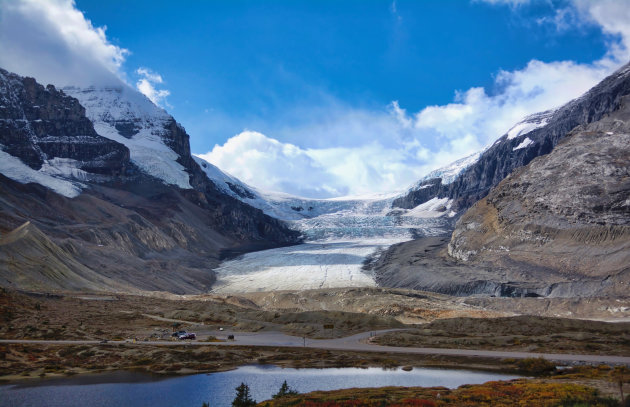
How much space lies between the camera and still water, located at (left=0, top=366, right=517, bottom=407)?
31516mm

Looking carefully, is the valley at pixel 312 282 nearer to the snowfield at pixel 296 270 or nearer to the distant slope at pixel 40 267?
the distant slope at pixel 40 267

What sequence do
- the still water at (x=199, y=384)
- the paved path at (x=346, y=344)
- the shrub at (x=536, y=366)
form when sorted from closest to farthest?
1. the still water at (x=199, y=384)
2. the shrub at (x=536, y=366)
3. the paved path at (x=346, y=344)

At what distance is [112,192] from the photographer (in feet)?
610

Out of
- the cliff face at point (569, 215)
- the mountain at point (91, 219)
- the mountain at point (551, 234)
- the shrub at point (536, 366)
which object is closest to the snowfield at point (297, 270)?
the mountain at point (91, 219)

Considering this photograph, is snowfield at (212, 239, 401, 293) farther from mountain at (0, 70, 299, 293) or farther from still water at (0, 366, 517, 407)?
still water at (0, 366, 517, 407)

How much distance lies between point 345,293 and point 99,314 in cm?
5137

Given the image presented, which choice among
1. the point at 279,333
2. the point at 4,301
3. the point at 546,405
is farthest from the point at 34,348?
the point at 546,405

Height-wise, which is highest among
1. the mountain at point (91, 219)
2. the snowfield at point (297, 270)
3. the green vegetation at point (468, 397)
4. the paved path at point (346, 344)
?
the mountain at point (91, 219)

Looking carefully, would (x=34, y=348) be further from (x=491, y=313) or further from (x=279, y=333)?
(x=491, y=313)

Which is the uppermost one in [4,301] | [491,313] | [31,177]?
[31,177]

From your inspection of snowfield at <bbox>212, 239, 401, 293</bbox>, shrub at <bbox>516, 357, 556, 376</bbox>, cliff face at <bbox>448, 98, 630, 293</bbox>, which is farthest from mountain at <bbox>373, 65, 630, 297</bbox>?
shrub at <bbox>516, 357, 556, 376</bbox>

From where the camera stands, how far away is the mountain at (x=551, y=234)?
10200 cm

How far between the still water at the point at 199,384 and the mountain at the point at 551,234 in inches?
2564

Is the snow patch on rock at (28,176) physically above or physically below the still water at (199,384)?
above
